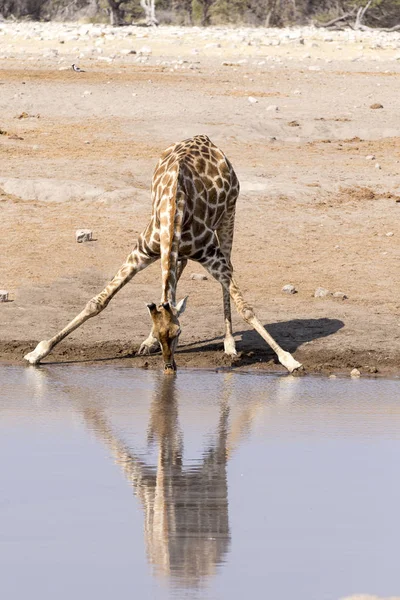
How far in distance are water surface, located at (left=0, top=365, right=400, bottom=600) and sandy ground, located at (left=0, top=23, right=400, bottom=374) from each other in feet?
3.50

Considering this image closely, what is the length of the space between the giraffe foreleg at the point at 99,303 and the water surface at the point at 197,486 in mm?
337

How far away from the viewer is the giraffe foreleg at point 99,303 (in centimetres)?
830

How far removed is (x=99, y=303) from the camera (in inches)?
331

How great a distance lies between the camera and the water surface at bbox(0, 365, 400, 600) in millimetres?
4273

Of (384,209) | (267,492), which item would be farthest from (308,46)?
(267,492)

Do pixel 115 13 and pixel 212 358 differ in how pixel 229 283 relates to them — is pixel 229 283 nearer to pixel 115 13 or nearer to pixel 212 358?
pixel 212 358

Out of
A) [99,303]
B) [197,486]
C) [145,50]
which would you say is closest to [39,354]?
[99,303]

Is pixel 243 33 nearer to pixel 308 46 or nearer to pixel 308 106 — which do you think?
pixel 308 46

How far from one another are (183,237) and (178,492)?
3.05 m

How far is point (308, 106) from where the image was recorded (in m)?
18.2

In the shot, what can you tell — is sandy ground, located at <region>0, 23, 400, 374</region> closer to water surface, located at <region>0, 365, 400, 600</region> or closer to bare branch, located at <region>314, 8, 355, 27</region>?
water surface, located at <region>0, 365, 400, 600</region>

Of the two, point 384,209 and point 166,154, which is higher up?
point 166,154

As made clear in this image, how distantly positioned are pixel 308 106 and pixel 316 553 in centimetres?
1419

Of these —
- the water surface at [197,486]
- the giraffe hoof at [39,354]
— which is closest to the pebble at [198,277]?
the giraffe hoof at [39,354]
